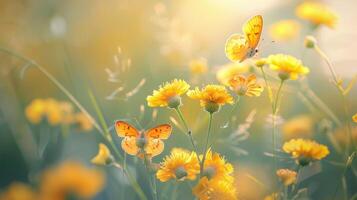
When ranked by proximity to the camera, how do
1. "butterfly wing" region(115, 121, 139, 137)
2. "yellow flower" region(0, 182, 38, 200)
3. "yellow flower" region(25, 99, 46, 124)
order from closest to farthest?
"butterfly wing" region(115, 121, 139, 137)
"yellow flower" region(0, 182, 38, 200)
"yellow flower" region(25, 99, 46, 124)

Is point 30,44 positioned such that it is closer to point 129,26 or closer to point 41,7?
point 41,7

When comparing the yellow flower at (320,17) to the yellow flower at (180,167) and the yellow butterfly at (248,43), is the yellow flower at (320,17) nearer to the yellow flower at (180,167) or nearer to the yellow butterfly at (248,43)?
the yellow butterfly at (248,43)

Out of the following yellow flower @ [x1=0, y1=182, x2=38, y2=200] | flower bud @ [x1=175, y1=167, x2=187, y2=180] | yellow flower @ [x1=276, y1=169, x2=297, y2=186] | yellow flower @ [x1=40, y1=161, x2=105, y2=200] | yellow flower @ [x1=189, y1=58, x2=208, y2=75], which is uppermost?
flower bud @ [x1=175, y1=167, x2=187, y2=180]

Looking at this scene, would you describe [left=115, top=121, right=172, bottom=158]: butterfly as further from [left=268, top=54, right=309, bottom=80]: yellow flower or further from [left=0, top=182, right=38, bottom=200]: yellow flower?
[left=0, top=182, right=38, bottom=200]: yellow flower

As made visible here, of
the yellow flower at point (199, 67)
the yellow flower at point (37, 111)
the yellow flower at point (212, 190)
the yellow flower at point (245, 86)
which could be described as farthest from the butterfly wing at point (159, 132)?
the yellow flower at point (37, 111)

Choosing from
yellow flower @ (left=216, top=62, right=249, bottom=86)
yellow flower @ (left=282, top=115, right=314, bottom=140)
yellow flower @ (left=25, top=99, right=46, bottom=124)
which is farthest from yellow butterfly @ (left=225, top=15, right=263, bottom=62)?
yellow flower @ (left=25, top=99, right=46, bottom=124)

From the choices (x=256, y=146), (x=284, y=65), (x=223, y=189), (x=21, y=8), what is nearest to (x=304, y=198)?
(x=223, y=189)
